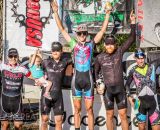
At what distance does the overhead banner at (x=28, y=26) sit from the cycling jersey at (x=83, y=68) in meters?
1.32

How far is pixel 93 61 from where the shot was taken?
9.46 m

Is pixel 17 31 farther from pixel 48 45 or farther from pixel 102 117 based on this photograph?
pixel 102 117

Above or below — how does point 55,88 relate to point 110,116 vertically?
above

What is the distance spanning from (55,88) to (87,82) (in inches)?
28.9

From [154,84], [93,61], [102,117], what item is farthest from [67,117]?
[154,84]

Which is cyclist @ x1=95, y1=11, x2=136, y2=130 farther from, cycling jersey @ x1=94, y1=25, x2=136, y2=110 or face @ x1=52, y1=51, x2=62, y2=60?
face @ x1=52, y1=51, x2=62, y2=60

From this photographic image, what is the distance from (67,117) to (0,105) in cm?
170

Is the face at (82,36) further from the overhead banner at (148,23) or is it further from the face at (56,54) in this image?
the overhead banner at (148,23)

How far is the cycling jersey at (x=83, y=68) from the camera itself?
30.0 ft

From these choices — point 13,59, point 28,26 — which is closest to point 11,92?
point 13,59

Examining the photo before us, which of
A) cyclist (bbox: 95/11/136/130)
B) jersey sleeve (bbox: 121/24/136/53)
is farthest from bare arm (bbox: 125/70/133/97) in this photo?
jersey sleeve (bbox: 121/24/136/53)

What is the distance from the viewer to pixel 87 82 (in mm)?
9188

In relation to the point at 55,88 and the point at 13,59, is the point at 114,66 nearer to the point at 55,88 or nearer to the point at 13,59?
the point at 55,88

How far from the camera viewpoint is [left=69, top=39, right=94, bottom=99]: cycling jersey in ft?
30.0
